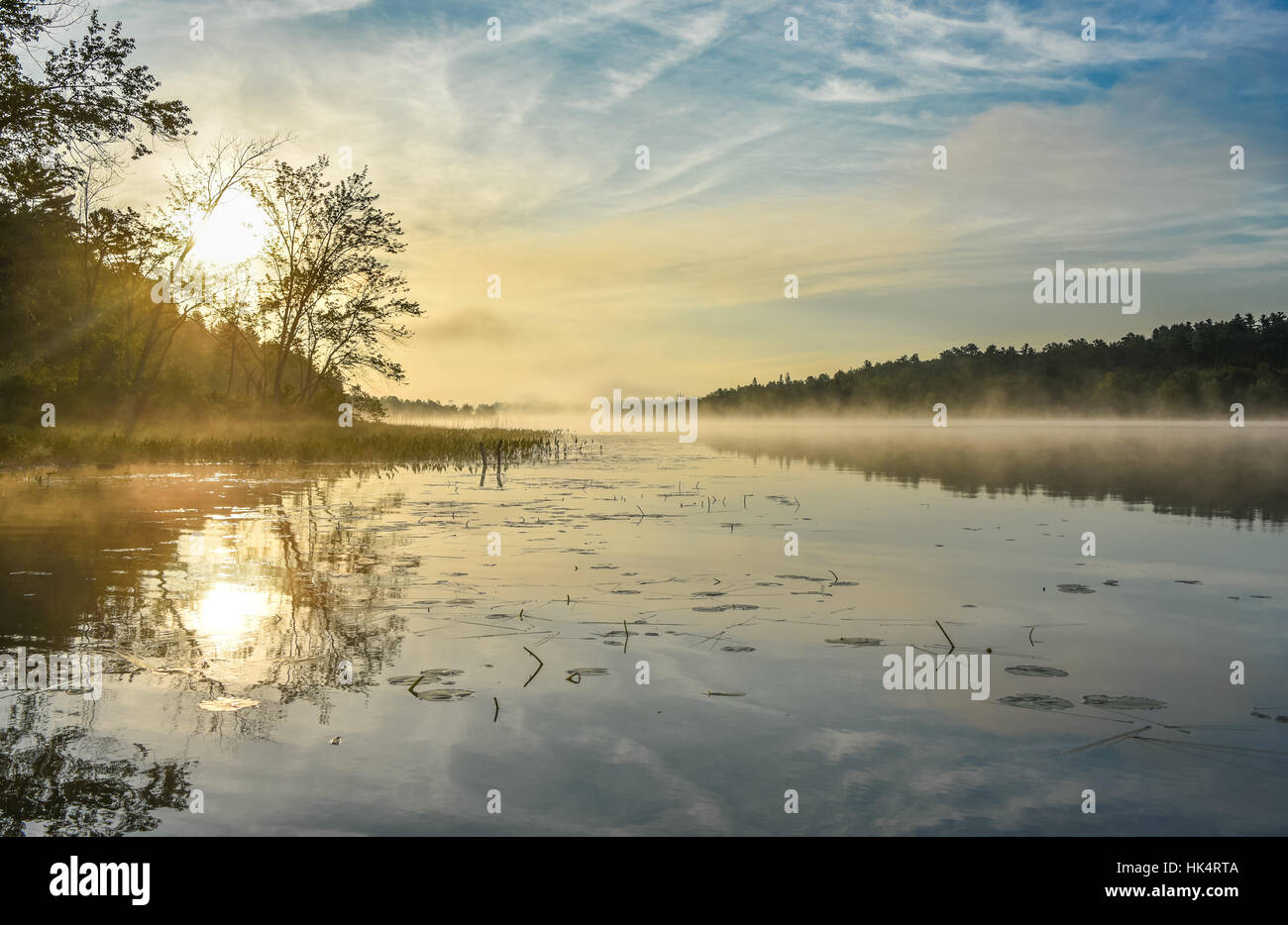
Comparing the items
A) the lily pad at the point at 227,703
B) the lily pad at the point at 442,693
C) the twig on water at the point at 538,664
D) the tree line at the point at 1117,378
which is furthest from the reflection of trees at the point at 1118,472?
the tree line at the point at 1117,378

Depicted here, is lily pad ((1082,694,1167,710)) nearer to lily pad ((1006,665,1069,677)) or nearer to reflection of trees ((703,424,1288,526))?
lily pad ((1006,665,1069,677))

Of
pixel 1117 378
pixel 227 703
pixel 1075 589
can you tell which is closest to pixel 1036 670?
pixel 1075 589

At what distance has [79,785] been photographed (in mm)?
4797

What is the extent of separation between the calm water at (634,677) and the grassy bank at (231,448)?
1856 centimetres

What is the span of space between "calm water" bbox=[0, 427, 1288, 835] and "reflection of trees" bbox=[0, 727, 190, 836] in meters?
0.02

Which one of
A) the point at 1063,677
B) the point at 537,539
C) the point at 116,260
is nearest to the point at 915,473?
the point at 537,539

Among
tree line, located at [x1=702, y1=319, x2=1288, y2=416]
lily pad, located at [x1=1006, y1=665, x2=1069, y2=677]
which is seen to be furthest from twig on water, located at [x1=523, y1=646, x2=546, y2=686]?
tree line, located at [x1=702, y1=319, x2=1288, y2=416]

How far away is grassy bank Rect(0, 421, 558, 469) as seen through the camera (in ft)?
103

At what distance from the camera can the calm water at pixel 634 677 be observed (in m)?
4.66

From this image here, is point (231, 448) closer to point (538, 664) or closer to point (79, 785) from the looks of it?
point (538, 664)

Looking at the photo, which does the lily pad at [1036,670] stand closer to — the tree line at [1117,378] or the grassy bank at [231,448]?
the grassy bank at [231,448]

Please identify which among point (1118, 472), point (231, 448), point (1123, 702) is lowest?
point (1123, 702)

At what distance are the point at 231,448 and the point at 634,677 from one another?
3319 centimetres
